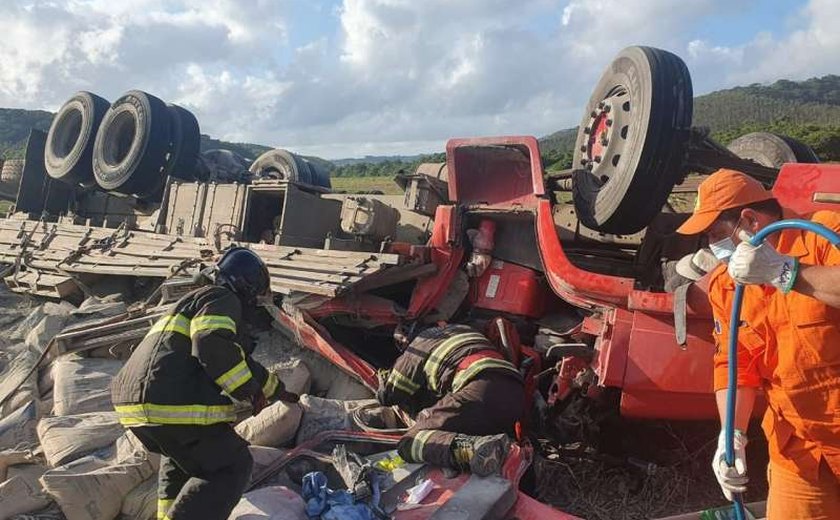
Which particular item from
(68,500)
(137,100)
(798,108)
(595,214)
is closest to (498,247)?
(595,214)

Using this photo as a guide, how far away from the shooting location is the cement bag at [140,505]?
3018mm

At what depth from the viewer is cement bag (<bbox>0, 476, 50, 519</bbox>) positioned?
2.89 metres

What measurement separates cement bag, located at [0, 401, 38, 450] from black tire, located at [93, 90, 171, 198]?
12.4 ft

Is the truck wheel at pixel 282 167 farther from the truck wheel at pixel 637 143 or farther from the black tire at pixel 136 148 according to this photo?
the truck wheel at pixel 637 143

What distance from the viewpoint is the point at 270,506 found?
2748mm

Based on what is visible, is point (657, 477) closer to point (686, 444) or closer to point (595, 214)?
point (686, 444)

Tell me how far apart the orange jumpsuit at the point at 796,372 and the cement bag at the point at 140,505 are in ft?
8.16

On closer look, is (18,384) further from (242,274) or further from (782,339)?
(782,339)

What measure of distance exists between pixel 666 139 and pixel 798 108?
29.8 metres

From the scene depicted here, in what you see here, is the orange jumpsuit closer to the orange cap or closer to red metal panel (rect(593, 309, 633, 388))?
the orange cap

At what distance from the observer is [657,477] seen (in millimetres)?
3336

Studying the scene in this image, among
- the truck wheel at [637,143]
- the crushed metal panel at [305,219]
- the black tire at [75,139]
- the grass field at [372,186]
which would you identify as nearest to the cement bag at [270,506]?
the truck wheel at [637,143]

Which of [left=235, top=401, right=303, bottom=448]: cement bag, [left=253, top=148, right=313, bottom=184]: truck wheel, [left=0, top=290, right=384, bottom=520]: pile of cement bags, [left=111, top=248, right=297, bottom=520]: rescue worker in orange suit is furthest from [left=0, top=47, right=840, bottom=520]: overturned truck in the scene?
[left=253, top=148, right=313, bottom=184]: truck wheel

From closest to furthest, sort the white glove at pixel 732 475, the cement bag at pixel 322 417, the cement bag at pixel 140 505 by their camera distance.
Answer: the white glove at pixel 732 475, the cement bag at pixel 140 505, the cement bag at pixel 322 417
